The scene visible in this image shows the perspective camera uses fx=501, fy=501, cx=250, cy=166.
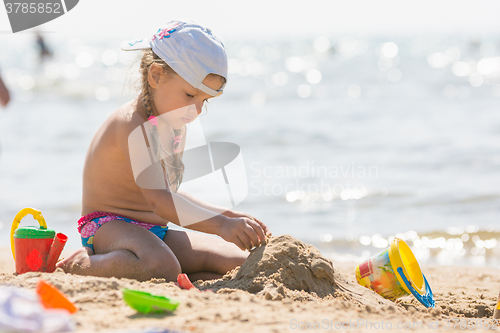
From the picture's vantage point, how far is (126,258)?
7.77 feet

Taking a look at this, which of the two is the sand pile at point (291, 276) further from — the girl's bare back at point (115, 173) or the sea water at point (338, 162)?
the sea water at point (338, 162)

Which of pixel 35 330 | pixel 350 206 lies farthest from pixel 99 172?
pixel 350 206

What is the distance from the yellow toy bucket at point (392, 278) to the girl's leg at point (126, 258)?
3.18 ft

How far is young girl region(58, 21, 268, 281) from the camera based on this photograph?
7.75 ft

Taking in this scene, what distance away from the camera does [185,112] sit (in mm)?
2523

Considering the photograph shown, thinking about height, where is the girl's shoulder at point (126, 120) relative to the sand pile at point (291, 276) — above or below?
above

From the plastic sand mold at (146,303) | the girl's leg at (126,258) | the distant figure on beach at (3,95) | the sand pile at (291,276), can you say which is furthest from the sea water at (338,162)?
the plastic sand mold at (146,303)

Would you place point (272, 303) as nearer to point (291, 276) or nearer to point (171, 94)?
point (291, 276)

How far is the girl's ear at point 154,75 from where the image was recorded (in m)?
2.54

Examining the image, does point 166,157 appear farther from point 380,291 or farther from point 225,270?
point 380,291

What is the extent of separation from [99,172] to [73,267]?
1.68 ft

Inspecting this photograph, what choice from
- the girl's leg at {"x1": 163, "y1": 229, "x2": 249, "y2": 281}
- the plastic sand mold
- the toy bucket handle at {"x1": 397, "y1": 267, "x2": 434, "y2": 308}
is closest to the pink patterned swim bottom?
the girl's leg at {"x1": 163, "y1": 229, "x2": 249, "y2": 281}

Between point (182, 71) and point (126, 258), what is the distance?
3.12ft

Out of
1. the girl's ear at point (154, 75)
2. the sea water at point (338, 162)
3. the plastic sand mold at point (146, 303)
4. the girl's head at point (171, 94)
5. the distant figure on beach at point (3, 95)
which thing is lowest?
the sea water at point (338, 162)
